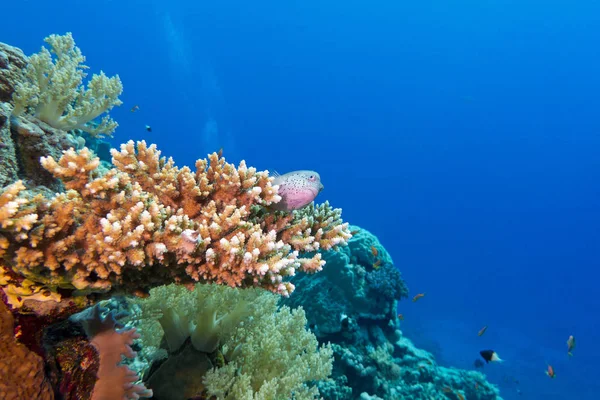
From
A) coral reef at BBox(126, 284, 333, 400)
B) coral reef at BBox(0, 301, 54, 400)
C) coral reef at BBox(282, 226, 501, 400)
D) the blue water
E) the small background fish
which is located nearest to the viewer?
coral reef at BBox(0, 301, 54, 400)

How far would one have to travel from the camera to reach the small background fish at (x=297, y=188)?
2764 millimetres

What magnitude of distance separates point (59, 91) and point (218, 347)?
3812mm

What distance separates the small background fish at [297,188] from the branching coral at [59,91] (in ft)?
10.7

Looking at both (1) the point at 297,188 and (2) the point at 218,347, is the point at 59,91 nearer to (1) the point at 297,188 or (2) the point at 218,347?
(1) the point at 297,188

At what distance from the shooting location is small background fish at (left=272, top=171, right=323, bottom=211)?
2764mm

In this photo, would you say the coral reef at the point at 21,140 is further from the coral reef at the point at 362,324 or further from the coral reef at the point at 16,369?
the coral reef at the point at 362,324

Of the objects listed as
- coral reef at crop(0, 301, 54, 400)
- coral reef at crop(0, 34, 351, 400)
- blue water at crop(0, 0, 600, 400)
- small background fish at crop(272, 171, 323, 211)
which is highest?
blue water at crop(0, 0, 600, 400)

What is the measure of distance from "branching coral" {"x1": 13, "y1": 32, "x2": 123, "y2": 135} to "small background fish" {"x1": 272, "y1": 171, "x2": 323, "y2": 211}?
326cm

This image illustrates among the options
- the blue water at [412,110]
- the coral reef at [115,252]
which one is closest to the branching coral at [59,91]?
the coral reef at [115,252]

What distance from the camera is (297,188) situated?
276cm

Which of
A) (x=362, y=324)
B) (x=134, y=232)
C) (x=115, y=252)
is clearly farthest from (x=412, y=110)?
(x=115, y=252)

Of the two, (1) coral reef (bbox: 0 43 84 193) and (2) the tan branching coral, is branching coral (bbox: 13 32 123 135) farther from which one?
(2) the tan branching coral

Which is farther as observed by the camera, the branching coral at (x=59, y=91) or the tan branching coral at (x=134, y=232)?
the branching coral at (x=59, y=91)

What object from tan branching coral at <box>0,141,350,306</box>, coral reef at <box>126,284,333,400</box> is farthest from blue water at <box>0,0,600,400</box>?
tan branching coral at <box>0,141,350,306</box>
